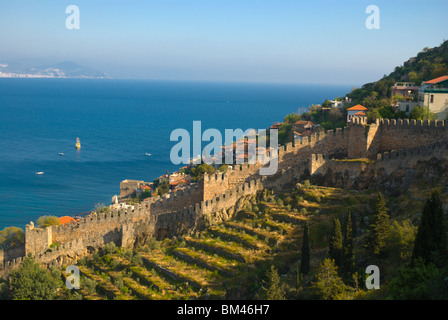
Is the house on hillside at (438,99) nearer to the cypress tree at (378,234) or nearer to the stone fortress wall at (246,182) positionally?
the stone fortress wall at (246,182)

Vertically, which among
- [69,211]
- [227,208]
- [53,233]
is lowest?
[69,211]

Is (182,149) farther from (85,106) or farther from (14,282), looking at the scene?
(85,106)

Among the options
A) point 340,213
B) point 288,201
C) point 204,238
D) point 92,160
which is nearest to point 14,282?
point 204,238

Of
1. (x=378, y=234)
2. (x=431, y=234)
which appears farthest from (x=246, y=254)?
(x=431, y=234)

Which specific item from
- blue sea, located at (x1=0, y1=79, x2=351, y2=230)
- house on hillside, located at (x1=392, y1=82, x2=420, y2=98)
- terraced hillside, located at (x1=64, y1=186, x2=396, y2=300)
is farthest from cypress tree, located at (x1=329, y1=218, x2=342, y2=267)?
blue sea, located at (x1=0, y1=79, x2=351, y2=230)

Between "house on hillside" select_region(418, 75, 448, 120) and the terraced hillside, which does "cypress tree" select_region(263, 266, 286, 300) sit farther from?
"house on hillside" select_region(418, 75, 448, 120)

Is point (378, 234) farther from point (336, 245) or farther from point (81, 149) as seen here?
point (81, 149)

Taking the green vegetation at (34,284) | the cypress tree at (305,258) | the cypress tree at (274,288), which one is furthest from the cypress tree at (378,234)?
the green vegetation at (34,284)
